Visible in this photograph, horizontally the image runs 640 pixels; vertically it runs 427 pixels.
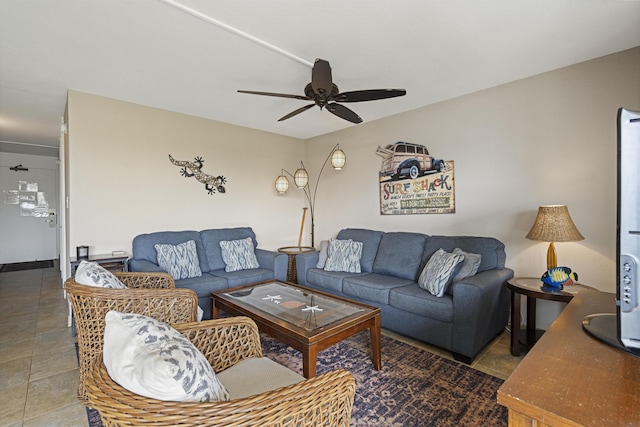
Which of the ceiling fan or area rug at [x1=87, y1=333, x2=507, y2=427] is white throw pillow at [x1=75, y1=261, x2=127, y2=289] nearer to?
area rug at [x1=87, y1=333, x2=507, y2=427]

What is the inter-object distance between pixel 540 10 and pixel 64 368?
427cm

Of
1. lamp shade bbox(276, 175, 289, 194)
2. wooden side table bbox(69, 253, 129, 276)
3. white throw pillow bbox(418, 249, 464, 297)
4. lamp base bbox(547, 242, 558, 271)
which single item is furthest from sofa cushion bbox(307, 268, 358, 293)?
wooden side table bbox(69, 253, 129, 276)

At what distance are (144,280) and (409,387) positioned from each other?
2320 mm

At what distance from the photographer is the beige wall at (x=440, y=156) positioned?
2.56 m

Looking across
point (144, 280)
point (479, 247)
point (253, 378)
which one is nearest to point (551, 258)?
point (479, 247)

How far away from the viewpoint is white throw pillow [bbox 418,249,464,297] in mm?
2631

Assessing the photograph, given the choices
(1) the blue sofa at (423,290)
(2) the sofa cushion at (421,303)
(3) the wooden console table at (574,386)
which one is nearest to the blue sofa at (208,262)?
(1) the blue sofa at (423,290)

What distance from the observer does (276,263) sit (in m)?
3.68

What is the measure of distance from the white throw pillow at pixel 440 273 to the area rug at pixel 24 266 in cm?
741

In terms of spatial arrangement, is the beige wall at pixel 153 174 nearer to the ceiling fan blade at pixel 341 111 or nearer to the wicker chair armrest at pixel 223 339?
the ceiling fan blade at pixel 341 111

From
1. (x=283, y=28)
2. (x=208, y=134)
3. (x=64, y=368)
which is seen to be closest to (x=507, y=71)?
(x=283, y=28)

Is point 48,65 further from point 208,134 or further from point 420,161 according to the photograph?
point 420,161

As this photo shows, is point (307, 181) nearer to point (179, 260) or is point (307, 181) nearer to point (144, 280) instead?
point (179, 260)

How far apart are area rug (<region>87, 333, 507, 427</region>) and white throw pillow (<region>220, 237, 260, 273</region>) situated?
1.21m
